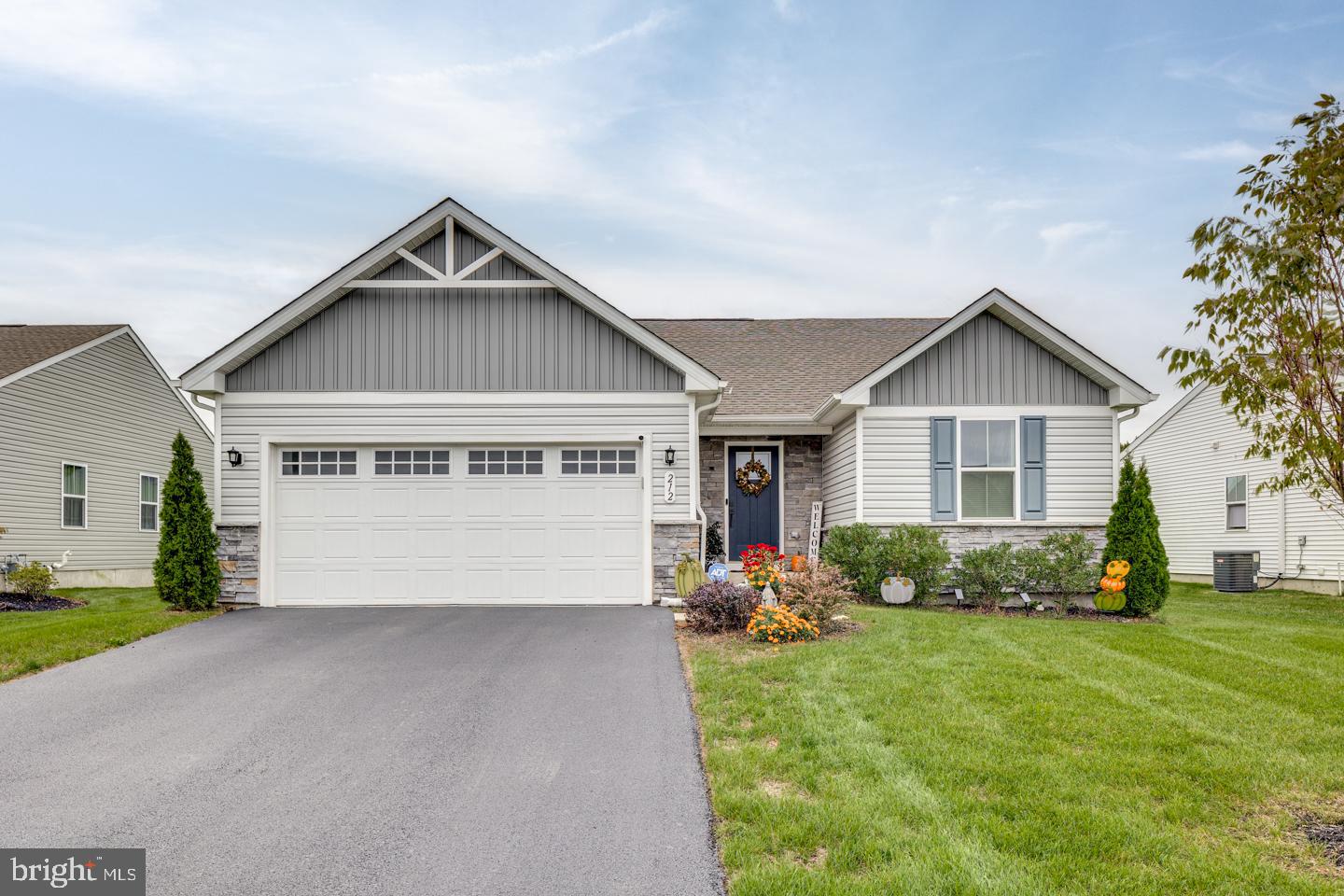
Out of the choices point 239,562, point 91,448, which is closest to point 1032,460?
point 239,562

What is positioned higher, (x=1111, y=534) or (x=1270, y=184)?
(x=1270, y=184)

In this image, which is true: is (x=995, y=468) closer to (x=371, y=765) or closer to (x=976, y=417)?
(x=976, y=417)

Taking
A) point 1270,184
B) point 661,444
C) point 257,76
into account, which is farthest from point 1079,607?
point 257,76

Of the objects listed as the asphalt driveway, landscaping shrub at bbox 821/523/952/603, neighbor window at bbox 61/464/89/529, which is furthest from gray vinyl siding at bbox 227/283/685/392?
neighbor window at bbox 61/464/89/529

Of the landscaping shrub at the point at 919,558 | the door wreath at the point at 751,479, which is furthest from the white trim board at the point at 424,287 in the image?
the door wreath at the point at 751,479

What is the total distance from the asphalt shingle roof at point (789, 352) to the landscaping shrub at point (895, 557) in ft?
9.20

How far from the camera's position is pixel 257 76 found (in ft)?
Result: 41.2

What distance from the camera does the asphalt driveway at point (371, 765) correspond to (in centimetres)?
438

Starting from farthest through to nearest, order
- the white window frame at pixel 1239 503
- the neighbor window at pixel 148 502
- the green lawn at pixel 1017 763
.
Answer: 1. the neighbor window at pixel 148 502
2. the white window frame at pixel 1239 503
3. the green lawn at pixel 1017 763

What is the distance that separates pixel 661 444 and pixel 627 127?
201 inches

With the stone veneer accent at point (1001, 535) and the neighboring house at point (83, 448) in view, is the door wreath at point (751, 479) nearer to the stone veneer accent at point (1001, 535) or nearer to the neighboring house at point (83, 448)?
the stone veneer accent at point (1001, 535)

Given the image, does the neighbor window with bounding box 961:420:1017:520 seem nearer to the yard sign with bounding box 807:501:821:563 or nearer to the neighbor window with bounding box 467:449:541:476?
the yard sign with bounding box 807:501:821:563

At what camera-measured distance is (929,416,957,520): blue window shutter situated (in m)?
13.6

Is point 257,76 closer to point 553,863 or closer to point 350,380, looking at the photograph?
point 350,380
